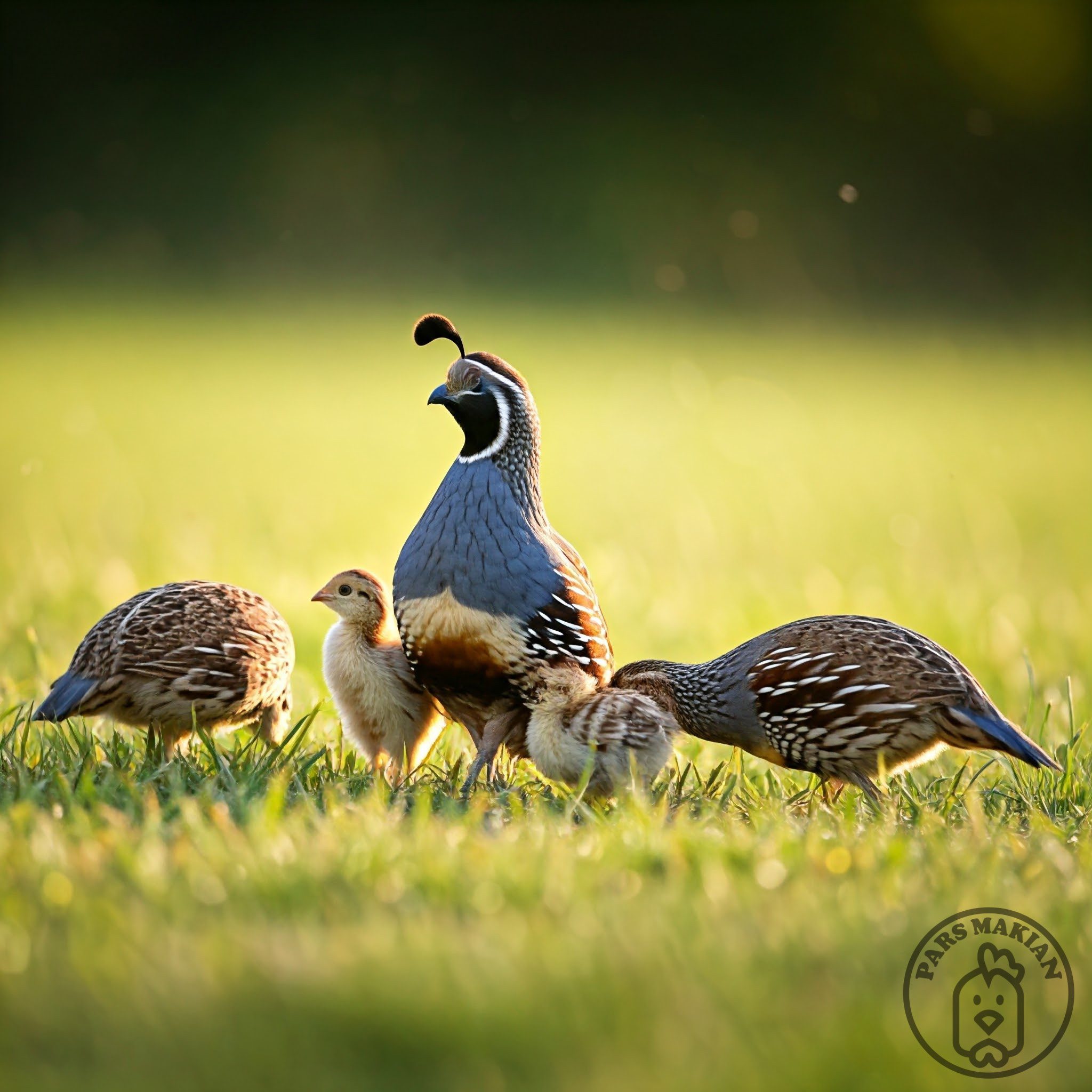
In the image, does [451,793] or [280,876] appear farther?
[451,793]

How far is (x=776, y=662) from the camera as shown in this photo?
4.91 m

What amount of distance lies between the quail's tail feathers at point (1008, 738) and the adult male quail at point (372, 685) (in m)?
1.95

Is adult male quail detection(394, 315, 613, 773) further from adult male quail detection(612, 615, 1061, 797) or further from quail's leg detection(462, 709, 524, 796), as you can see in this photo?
adult male quail detection(612, 615, 1061, 797)

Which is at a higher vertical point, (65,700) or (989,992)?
(65,700)

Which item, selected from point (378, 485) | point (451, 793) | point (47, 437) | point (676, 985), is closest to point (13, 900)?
point (676, 985)

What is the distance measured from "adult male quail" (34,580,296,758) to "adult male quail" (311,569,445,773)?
0.83ft

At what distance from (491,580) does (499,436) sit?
57 cm

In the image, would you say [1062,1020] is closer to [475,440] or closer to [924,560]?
[475,440]

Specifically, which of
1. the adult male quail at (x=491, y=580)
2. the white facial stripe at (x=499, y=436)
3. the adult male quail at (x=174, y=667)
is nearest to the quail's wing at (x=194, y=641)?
the adult male quail at (x=174, y=667)

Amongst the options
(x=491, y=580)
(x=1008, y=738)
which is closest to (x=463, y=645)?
(x=491, y=580)

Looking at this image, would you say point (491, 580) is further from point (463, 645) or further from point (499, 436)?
point (499, 436)

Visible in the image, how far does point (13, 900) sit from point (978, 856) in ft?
8.22

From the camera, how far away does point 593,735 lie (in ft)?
15.2

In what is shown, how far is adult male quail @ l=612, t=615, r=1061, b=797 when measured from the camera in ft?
15.3
